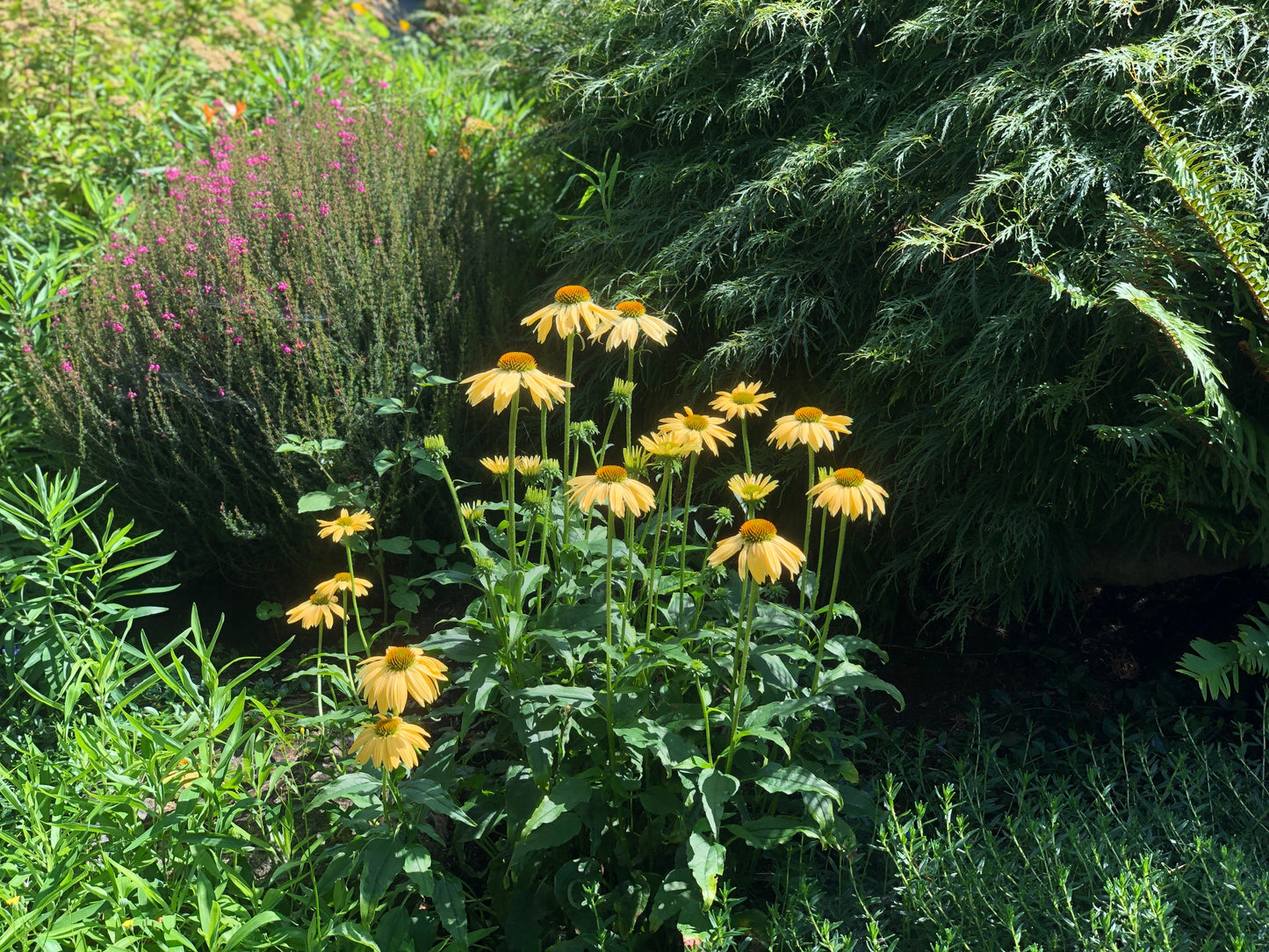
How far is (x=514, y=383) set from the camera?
5.49 feet

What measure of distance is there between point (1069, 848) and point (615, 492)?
1067 mm

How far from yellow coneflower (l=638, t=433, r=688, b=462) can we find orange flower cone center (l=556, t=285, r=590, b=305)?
27 cm

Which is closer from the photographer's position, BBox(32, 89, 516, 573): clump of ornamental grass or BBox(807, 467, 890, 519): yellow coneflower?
BBox(807, 467, 890, 519): yellow coneflower

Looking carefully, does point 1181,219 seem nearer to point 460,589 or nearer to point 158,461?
point 460,589

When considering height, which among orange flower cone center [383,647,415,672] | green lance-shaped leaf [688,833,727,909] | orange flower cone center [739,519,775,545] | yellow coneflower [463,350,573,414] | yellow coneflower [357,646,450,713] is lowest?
green lance-shaped leaf [688,833,727,909]

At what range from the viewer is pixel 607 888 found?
200 cm

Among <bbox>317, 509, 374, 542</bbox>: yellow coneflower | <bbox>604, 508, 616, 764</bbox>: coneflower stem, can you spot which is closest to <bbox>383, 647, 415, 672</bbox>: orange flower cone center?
<bbox>604, 508, 616, 764</bbox>: coneflower stem

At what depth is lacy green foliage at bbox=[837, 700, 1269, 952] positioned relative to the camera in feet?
5.33

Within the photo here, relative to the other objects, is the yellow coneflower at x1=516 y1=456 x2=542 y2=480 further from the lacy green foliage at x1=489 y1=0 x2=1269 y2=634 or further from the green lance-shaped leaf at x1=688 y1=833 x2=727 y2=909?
the lacy green foliage at x1=489 y1=0 x2=1269 y2=634

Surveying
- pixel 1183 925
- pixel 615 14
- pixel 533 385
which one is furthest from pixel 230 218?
pixel 1183 925

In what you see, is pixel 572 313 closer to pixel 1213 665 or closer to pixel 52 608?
pixel 1213 665

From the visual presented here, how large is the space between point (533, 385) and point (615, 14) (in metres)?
2.05

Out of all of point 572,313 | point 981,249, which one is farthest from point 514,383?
point 981,249

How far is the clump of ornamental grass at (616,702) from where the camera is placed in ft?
5.61
